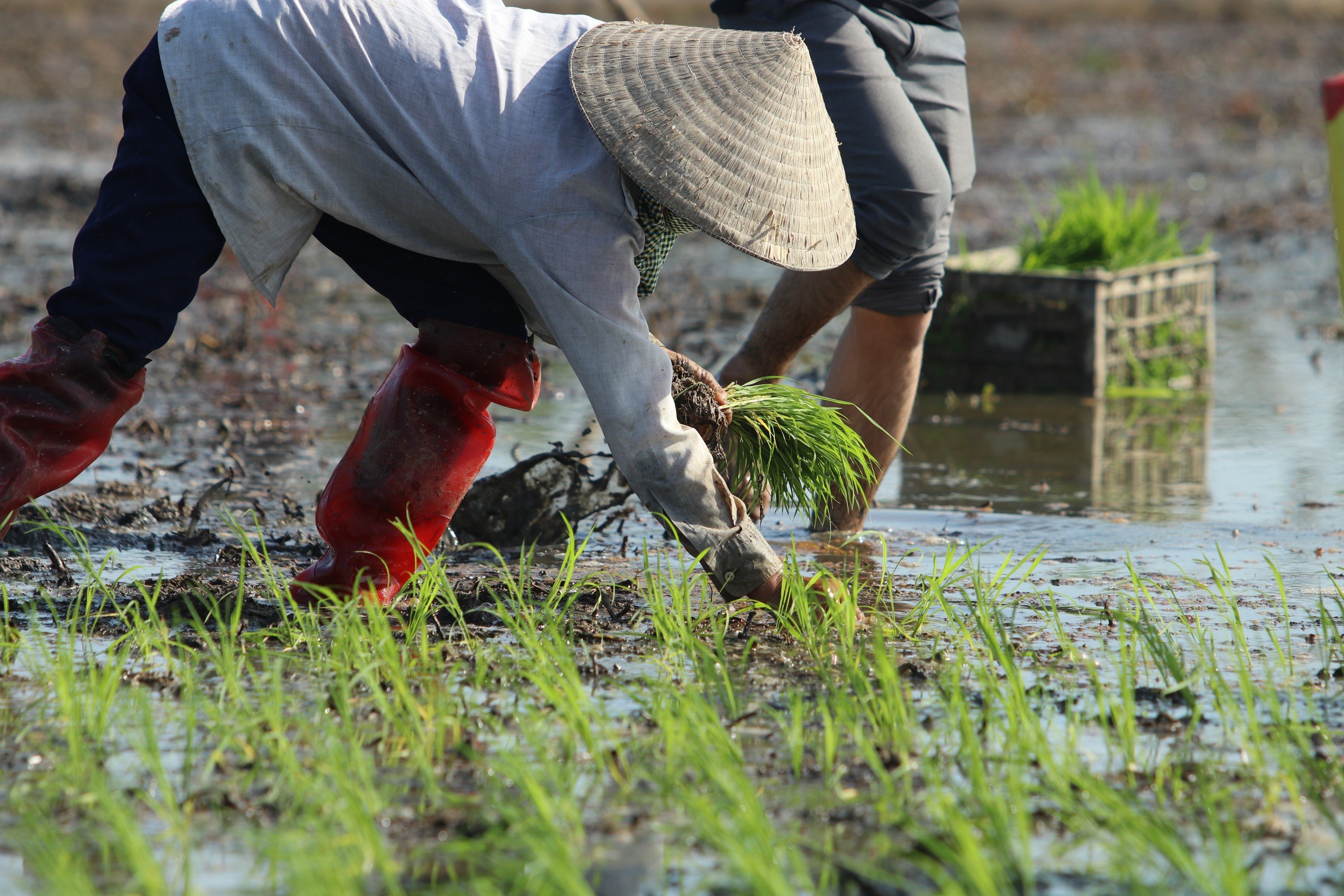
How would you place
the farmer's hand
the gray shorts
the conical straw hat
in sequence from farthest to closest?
the gray shorts → the farmer's hand → the conical straw hat

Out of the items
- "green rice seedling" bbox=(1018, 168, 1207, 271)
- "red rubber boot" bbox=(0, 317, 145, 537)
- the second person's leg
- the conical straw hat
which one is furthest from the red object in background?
"green rice seedling" bbox=(1018, 168, 1207, 271)

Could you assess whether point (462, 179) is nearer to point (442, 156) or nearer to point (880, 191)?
point (442, 156)

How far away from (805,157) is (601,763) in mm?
1128

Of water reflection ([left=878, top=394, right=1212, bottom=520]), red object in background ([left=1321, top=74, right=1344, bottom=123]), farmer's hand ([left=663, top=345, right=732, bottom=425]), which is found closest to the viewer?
red object in background ([left=1321, top=74, right=1344, bottom=123])

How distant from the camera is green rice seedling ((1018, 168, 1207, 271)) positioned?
5.57 meters

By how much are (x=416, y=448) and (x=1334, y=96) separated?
5.59ft

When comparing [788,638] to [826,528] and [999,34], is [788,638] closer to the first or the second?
[826,528]

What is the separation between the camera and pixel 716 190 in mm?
2494

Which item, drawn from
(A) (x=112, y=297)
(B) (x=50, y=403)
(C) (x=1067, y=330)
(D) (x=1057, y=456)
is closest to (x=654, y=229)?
(A) (x=112, y=297)

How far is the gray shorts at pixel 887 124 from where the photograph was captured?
3.17 metres

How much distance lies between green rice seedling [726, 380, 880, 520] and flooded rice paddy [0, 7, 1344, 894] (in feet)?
0.70

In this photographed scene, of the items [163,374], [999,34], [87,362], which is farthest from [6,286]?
[999,34]

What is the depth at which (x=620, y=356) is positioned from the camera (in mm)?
2504

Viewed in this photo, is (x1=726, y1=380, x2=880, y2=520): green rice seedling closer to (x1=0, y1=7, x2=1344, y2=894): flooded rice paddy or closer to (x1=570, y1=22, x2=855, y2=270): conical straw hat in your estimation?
(x1=0, y1=7, x2=1344, y2=894): flooded rice paddy
